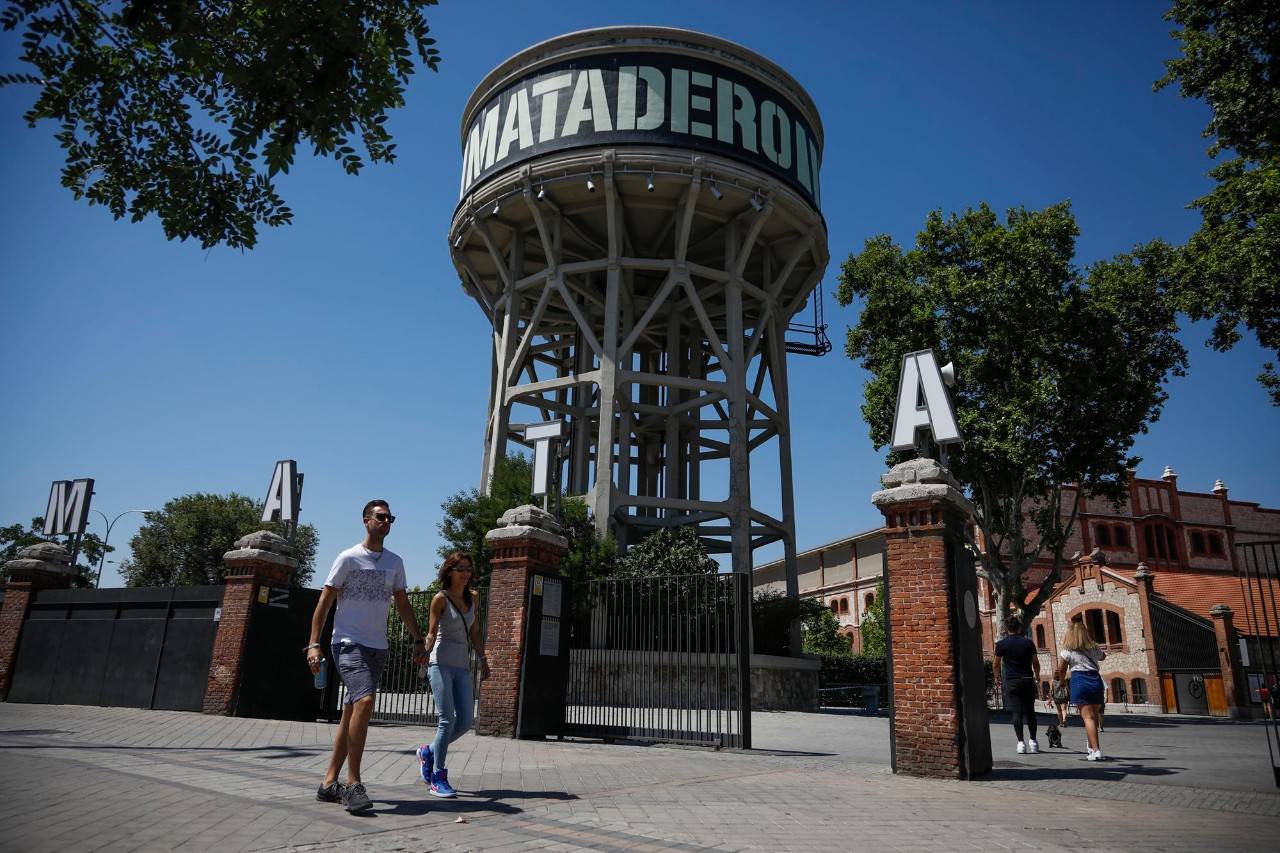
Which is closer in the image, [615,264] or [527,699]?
[527,699]

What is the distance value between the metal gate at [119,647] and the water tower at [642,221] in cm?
1000

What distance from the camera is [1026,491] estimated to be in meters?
22.4

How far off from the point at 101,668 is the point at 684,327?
20307mm

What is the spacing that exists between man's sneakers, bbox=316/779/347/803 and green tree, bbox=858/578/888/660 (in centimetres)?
4365

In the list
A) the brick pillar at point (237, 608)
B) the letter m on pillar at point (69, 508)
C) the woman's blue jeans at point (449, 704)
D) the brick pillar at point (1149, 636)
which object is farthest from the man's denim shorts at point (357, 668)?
the brick pillar at point (1149, 636)

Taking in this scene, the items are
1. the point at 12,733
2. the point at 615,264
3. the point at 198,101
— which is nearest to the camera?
the point at 198,101

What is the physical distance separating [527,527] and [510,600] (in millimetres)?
1000

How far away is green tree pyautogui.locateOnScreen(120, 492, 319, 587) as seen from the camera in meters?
43.3

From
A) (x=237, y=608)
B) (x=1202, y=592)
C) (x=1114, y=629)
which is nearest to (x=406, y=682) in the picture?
(x=237, y=608)

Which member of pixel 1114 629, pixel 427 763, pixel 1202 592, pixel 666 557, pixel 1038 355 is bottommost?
pixel 427 763

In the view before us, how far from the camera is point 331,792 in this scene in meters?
5.34

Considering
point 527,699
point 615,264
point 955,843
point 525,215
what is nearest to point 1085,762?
point 955,843

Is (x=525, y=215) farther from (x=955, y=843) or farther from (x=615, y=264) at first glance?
(x=955, y=843)

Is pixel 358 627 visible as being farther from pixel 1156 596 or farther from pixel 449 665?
pixel 1156 596
